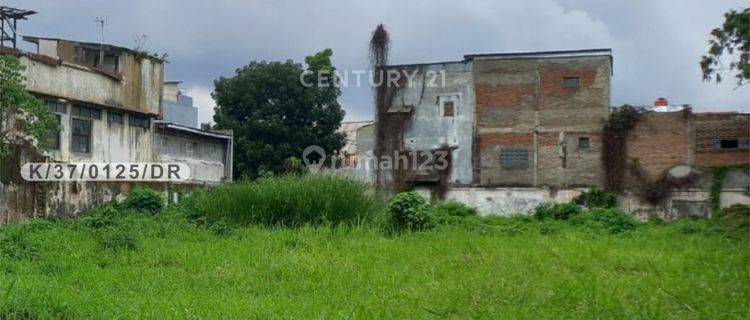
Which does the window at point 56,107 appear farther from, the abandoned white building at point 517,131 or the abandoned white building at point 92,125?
the abandoned white building at point 517,131

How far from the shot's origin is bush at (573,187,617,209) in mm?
27312

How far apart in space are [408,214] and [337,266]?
177 inches

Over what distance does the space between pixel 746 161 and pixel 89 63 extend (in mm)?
22058

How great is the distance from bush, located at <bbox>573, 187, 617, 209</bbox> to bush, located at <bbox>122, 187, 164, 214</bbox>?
1617 cm

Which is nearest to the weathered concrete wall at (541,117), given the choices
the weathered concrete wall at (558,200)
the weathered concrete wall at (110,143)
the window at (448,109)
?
the weathered concrete wall at (558,200)

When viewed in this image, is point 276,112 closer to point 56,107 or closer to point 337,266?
point 56,107

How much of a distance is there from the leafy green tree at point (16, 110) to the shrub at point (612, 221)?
11975 millimetres

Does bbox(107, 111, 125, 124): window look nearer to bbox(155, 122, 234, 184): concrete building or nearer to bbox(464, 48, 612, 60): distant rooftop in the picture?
bbox(155, 122, 234, 184): concrete building

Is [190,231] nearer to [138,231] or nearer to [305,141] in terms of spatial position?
[138,231]

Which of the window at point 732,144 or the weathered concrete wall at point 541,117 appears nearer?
the window at point 732,144

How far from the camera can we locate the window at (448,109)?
30078 millimetres

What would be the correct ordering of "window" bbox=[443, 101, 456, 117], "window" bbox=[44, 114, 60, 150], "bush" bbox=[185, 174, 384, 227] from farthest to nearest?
"window" bbox=[443, 101, 456, 117]
"window" bbox=[44, 114, 60, 150]
"bush" bbox=[185, 174, 384, 227]

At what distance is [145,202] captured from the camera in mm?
16828

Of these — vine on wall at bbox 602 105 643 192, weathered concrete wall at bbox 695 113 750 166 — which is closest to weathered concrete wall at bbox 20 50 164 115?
vine on wall at bbox 602 105 643 192
